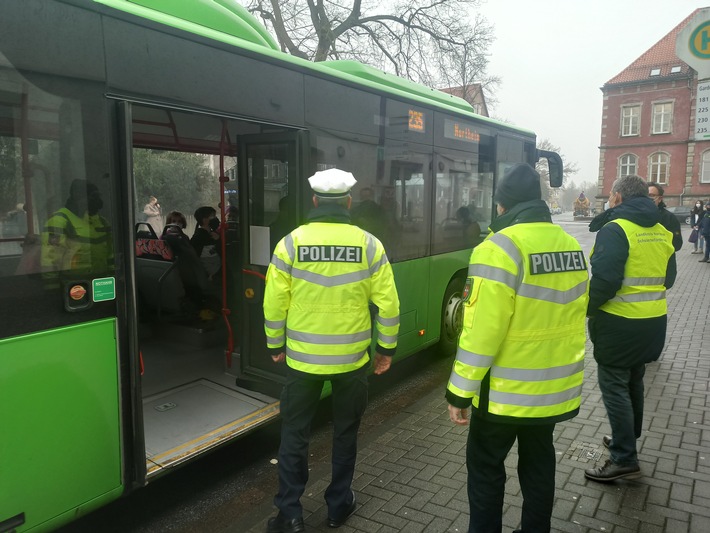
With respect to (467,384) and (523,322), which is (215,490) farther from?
(523,322)

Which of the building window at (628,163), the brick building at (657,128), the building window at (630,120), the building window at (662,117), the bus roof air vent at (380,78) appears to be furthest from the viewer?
the building window at (628,163)

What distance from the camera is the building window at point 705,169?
47.7 meters

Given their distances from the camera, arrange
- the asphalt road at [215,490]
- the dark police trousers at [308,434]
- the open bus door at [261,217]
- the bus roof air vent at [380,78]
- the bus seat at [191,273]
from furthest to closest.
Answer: the bus seat at [191,273] < the bus roof air vent at [380,78] < the open bus door at [261,217] < the asphalt road at [215,490] < the dark police trousers at [308,434]

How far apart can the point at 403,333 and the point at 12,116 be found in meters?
3.97

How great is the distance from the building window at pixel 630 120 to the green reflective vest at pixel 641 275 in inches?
2168

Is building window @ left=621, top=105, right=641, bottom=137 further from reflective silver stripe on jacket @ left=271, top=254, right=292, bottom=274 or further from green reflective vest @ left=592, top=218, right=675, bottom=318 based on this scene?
reflective silver stripe on jacket @ left=271, top=254, right=292, bottom=274

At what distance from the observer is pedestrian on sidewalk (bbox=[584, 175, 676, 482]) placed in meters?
3.52

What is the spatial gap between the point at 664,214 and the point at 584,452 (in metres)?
3.06

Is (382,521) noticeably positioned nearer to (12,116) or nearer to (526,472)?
(526,472)

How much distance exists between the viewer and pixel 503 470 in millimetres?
2729

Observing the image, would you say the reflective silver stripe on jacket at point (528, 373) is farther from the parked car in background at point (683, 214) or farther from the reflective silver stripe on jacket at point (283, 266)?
the parked car in background at point (683, 214)

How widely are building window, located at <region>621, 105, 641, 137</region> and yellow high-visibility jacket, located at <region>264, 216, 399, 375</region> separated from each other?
5637cm

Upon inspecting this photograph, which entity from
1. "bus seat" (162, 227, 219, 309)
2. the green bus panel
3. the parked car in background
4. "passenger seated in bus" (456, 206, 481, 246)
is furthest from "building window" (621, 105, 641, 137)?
the green bus panel

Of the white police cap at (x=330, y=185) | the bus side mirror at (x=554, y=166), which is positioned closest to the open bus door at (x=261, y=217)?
the white police cap at (x=330, y=185)
